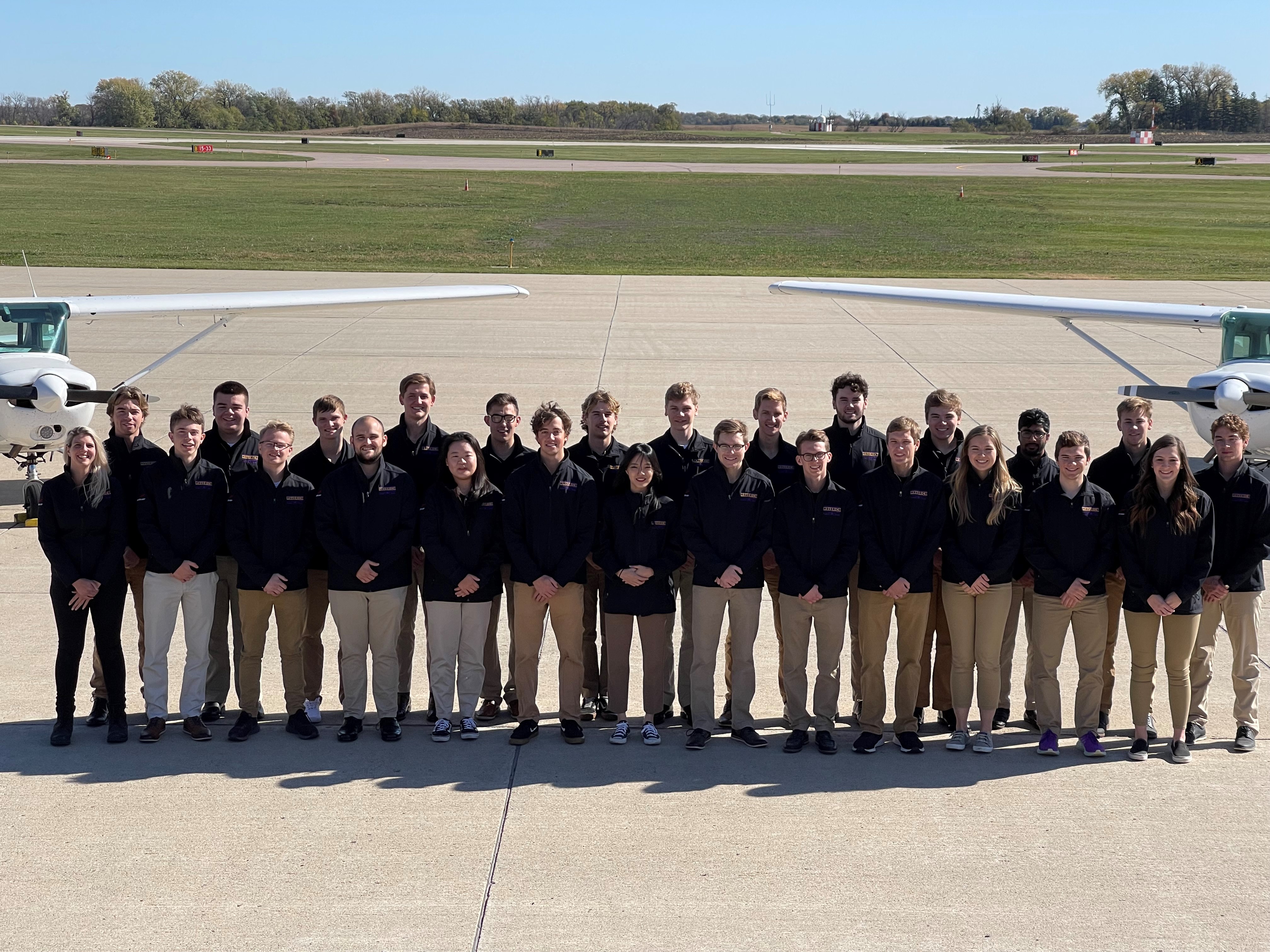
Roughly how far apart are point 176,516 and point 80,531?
0.49 meters

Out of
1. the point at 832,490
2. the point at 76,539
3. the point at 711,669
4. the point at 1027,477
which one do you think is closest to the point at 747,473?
the point at 832,490

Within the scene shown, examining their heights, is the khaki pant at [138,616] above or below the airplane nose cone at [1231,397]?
below

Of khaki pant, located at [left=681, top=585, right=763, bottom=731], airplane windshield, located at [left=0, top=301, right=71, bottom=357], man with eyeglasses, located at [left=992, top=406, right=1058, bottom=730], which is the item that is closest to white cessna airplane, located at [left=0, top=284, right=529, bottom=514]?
airplane windshield, located at [left=0, top=301, right=71, bottom=357]

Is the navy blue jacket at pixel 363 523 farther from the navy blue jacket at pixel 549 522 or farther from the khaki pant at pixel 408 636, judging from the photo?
the navy blue jacket at pixel 549 522

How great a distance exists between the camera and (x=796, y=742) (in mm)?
6496

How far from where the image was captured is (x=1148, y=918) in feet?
16.1

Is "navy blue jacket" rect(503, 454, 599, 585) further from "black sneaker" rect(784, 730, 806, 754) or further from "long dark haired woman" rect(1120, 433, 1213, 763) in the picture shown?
"long dark haired woman" rect(1120, 433, 1213, 763)

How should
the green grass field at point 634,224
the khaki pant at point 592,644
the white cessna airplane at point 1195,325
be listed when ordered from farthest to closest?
the green grass field at point 634,224, the white cessna airplane at point 1195,325, the khaki pant at point 592,644

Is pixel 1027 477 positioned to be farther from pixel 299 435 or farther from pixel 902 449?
pixel 299 435

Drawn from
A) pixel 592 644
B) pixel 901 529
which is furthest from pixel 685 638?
pixel 901 529

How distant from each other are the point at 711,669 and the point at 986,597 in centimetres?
155

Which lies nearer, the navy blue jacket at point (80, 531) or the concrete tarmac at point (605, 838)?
the concrete tarmac at point (605, 838)

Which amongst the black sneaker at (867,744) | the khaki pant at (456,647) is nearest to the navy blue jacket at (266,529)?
the khaki pant at (456,647)

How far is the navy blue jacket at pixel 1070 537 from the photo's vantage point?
642 cm
